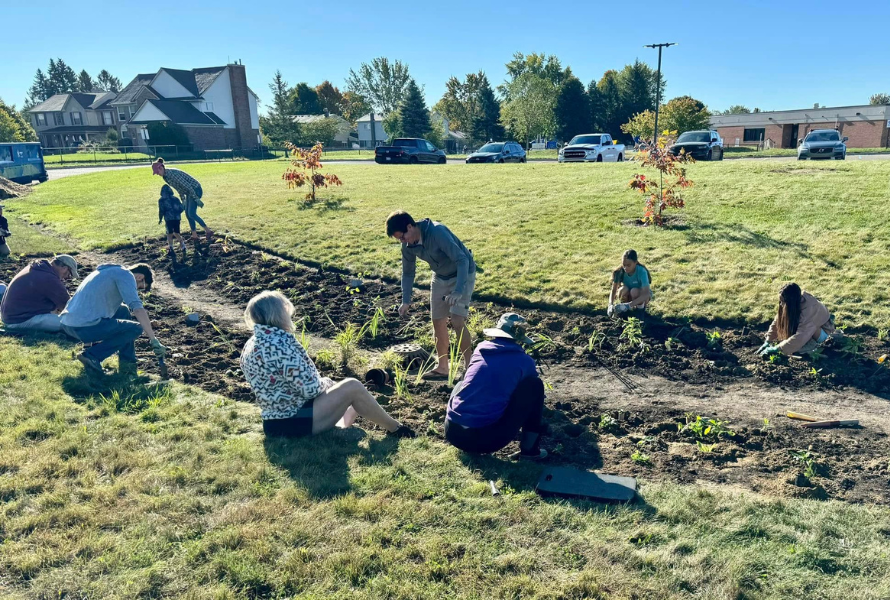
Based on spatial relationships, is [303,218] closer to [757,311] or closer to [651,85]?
[757,311]

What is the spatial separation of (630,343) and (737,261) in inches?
133

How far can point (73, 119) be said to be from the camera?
78375mm

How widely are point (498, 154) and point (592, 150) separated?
5.07 m

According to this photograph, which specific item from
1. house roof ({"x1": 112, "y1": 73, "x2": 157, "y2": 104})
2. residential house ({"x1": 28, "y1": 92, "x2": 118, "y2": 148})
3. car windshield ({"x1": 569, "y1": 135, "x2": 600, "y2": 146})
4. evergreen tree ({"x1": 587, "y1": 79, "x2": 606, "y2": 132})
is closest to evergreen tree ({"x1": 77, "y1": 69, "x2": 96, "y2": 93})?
residential house ({"x1": 28, "y1": 92, "x2": 118, "y2": 148})

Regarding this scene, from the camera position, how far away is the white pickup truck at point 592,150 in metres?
28.2

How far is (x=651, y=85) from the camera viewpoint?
72500mm

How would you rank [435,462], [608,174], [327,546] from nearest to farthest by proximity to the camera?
[327,546], [435,462], [608,174]

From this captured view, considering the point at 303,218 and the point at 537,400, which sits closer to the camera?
the point at 537,400

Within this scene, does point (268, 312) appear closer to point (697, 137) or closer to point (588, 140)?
point (697, 137)

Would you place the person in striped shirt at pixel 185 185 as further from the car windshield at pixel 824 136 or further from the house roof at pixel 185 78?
the house roof at pixel 185 78

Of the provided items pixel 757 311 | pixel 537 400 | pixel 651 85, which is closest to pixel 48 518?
pixel 537 400

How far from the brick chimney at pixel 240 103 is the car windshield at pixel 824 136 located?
173 ft

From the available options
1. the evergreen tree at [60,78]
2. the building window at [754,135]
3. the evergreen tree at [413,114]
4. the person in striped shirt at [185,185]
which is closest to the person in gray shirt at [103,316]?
the person in striped shirt at [185,185]

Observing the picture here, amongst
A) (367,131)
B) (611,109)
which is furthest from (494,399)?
(367,131)
